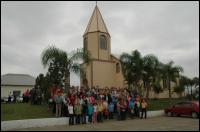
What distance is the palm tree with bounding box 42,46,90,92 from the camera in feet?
81.6

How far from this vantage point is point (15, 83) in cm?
6175

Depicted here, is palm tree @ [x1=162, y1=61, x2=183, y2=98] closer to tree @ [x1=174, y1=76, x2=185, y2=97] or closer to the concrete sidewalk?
tree @ [x1=174, y1=76, x2=185, y2=97]

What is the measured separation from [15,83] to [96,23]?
26.0m

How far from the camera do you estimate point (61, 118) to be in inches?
800

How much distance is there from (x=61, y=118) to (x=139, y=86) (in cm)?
1445

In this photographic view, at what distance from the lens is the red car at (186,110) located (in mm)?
25119

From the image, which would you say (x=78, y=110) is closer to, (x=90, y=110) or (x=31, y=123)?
(x=90, y=110)

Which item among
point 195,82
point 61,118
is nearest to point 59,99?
point 61,118

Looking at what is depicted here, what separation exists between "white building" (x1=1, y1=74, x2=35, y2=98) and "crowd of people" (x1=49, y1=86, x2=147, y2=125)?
37.7 meters

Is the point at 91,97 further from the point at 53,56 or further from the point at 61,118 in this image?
the point at 53,56

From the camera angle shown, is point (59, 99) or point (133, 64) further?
point (133, 64)

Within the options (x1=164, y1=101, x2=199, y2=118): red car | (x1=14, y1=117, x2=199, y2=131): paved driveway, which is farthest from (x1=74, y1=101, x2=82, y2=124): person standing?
(x1=164, y1=101, x2=199, y2=118): red car

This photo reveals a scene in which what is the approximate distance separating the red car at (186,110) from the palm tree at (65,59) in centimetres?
781

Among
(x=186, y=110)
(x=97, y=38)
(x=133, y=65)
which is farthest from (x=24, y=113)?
(x=97, y=38)
